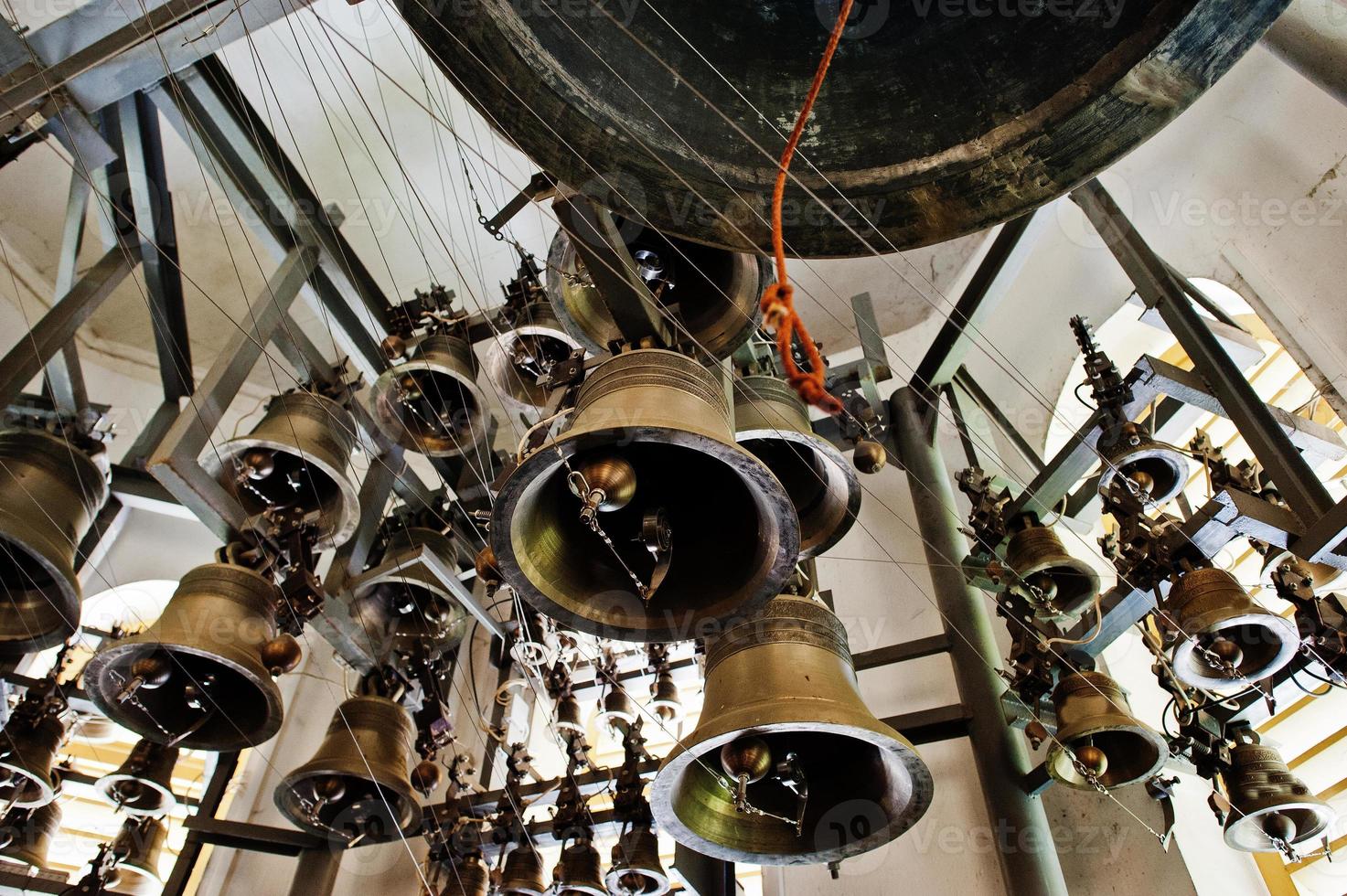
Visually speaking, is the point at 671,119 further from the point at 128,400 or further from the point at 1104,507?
the point at 128,400

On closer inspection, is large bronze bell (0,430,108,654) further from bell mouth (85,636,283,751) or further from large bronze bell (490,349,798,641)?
large bronze bell (490,349,798,641)

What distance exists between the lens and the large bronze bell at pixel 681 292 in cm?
293

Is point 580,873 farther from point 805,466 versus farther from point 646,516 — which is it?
point 646,516

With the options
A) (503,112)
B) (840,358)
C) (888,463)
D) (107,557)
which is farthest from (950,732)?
(107,557)

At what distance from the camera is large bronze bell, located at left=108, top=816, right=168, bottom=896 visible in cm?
488

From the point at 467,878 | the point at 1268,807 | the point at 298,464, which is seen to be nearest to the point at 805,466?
the point at 1268,807

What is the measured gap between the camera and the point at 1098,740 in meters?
3.56

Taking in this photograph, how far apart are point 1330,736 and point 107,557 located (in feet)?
28.9

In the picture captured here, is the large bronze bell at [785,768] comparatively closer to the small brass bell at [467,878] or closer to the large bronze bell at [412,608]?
the large bronze bell at [412,608]

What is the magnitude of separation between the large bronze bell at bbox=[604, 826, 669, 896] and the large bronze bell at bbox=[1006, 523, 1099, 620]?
1.98 meters

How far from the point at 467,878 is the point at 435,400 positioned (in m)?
2.45

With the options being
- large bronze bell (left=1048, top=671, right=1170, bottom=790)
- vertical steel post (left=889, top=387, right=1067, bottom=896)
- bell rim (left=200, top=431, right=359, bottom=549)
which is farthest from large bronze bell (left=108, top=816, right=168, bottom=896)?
large bronze bell (left=1048, top=671, right=1170, bottom=790)

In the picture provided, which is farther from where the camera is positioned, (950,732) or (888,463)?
(888,463)

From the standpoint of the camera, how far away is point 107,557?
7.13m
